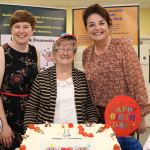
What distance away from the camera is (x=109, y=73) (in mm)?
2084

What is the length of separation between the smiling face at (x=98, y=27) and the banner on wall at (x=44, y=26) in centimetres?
101

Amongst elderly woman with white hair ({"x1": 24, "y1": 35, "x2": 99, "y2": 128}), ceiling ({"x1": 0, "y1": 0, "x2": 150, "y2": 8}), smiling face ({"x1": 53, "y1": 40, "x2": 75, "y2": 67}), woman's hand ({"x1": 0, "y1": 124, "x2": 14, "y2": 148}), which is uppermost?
ceiling ({"x1": 0, "y1": 0, "x2": 150, "y2": 8})

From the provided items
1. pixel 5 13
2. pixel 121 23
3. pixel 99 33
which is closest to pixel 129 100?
pixel 99 33

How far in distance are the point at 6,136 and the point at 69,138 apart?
85 cm

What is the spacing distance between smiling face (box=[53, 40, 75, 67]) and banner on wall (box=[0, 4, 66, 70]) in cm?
114

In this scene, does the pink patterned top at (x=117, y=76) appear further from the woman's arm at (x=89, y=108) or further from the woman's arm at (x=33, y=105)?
the woman's arm at (x=33, y=105)

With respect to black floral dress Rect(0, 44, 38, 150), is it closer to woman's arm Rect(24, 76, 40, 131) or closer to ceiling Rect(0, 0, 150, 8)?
woman's arm Rect(24, 76, 40, 131)

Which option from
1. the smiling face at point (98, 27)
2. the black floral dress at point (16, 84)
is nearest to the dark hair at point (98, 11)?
the smiling face at point (98, 27)

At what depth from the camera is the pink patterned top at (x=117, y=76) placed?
2.04 meters

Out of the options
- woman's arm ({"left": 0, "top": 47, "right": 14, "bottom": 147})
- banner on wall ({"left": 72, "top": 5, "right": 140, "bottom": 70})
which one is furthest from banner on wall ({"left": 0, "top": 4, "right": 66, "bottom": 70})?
woman's arm ({"left": 0, "top": 47, "right": 14, "bottom": 147})

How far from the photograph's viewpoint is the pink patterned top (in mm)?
2039

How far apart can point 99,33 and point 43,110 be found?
703 millimetres

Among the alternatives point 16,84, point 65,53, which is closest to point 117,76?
point 65,53

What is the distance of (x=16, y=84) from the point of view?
2178 mm
